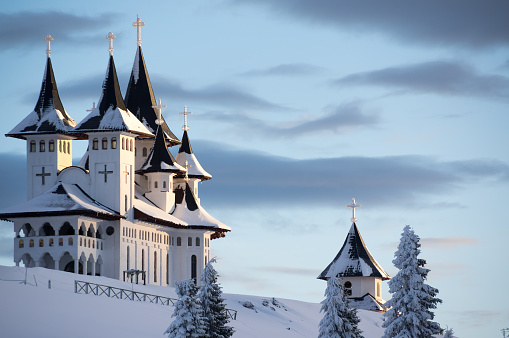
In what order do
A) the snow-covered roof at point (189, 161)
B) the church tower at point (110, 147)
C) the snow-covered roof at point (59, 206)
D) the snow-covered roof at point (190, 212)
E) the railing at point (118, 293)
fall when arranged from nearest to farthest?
the railing at point (118, 293) → the snow-covered roof at point (59, 206) → the church tower at point (110, 147) → the snow-covered roof at point (190, 212) → the snow-covered roof at point (189, 161)

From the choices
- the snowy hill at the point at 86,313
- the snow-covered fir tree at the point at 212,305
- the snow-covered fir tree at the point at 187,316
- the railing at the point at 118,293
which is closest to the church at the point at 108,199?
the snowy hill at the point at 86,313

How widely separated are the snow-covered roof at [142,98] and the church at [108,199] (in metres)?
0.12

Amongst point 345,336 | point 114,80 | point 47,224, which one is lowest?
point 345,336

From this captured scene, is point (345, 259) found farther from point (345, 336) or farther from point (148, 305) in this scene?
point (345, 336)

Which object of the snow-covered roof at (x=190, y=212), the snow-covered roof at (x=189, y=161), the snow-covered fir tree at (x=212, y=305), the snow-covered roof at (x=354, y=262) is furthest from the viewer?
the snow-covered roof at (x=189, y=161)

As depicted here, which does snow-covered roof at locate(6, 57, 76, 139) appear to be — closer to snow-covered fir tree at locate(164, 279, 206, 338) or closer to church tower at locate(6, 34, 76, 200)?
church tower at locate(6, 34, 76, 200)

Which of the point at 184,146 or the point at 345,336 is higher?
the point at 184,146

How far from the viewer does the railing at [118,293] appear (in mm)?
88062

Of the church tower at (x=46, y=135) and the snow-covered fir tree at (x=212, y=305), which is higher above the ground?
the church tower at (x=46, y=135)

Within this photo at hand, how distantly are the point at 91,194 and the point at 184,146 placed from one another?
16517 mm

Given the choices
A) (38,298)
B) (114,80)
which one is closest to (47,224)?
(114,80)

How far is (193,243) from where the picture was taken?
11375 cm

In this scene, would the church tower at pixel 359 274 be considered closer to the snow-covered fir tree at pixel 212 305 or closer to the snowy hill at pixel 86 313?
the snowy hill at pixel 86 313

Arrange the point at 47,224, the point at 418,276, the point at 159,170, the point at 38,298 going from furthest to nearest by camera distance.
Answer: the point at 159,170, the point at 47,224, the point at 38,298, the point at 418,276
